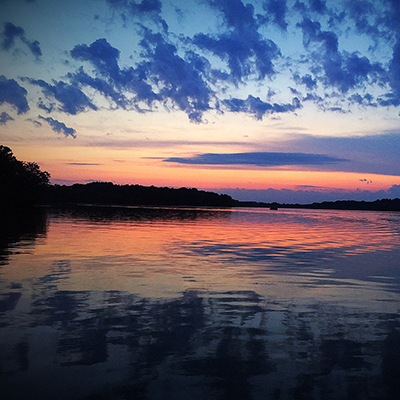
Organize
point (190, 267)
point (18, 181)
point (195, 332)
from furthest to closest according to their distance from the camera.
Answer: point (18, 181)
point (190, 267)
point (195, 332)

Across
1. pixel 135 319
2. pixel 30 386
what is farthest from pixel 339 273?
pixel 30 386

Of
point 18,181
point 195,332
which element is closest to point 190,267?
point 195,332

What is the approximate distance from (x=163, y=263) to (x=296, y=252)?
11785mm

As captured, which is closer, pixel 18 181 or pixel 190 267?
pixel 190 267

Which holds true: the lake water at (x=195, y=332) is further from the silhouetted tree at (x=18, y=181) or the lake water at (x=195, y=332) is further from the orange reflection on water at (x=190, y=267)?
the silhouetted tree at (x=18, y=181)

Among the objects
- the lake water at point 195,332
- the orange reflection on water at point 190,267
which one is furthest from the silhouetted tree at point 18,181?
the lake water at point 195,332

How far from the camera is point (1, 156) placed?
107m

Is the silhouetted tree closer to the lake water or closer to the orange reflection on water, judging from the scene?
the orange reflection on water

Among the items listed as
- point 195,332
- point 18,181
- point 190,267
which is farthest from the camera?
point 18,181

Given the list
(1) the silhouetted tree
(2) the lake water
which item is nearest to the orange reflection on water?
(2) the lake water

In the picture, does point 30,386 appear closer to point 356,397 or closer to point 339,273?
point 356,397

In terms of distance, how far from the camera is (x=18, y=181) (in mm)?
121375

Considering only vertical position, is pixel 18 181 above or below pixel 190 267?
above

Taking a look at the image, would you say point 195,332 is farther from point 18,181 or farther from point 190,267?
point 18,181
